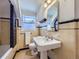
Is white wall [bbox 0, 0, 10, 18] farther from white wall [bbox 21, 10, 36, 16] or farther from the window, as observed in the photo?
the window

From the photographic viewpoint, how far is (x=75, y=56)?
156 centimetres

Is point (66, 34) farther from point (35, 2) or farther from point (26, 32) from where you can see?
point (26, 32)

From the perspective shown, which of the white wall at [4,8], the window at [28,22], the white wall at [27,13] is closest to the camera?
the white wall at [4,8]

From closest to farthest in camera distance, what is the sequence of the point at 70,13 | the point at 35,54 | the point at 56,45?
the point at 70,13 → the point at 56,45 → the point at 35,54

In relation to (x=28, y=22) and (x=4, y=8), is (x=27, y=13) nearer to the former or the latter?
(x=28, y=22)

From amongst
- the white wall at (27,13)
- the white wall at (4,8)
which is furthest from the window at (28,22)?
the white wall at (4,8)

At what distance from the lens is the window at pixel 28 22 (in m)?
5.14

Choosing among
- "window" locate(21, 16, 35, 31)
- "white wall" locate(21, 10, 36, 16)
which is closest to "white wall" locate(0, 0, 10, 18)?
"white wall" locate(21, 10, 36, 16)

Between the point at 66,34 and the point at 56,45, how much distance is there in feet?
1.09

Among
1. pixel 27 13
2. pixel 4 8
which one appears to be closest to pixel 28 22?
pixel 27 13

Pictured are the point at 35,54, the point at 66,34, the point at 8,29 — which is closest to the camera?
the point at 66,34

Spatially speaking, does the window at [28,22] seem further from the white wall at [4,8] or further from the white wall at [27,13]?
the white wall at [4,8]

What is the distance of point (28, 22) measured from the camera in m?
5.25

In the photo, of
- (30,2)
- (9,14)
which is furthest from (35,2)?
(9,14)
